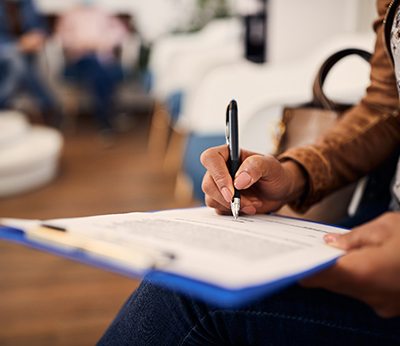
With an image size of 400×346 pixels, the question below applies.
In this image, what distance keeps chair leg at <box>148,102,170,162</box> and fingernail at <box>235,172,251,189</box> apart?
2.79 meters

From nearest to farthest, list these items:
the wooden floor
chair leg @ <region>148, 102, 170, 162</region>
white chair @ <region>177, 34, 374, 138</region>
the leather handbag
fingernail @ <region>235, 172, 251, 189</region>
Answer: fingernail @ <region>235, 172, 251, 189</region>, the leather handbag, the wooden floor, white chair @ <region>177, 34, 374, 138</region>, chair leg @ <region>148, 102, 170, 162</region>

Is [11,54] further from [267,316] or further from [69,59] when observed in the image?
[267,316]

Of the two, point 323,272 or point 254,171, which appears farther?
point 254,171

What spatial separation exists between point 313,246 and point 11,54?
141 inches

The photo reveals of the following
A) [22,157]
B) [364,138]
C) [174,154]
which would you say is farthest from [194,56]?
[364,138]

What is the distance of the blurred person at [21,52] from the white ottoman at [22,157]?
0.67 meters

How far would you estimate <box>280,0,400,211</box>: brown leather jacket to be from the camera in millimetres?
767

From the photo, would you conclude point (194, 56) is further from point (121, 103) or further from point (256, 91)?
point (121, 103)

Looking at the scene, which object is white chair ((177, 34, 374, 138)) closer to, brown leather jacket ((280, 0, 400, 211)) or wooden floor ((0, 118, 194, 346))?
wooden floor ((0, 118, 194, 346))

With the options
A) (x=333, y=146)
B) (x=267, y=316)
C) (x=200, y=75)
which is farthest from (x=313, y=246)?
(x=200, y=75)

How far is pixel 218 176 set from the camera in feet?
2.12

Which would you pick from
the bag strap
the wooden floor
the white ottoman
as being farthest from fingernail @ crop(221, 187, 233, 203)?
the white ottoman

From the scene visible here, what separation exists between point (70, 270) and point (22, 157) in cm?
117

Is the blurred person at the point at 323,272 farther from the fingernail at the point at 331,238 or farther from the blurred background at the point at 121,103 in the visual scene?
the blurred background at the point at 121,103
